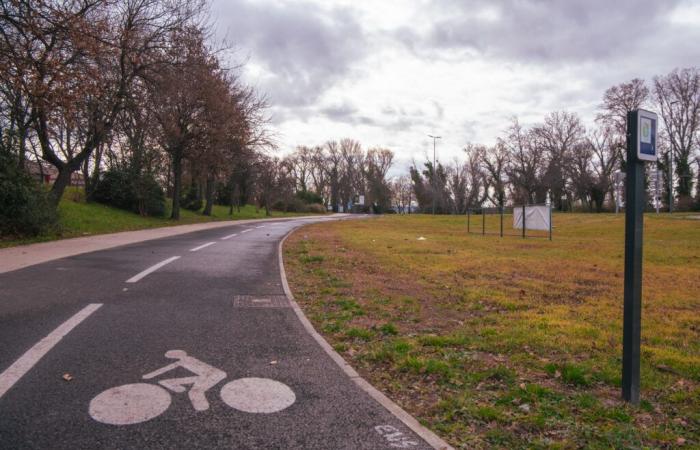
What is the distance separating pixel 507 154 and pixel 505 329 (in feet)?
260

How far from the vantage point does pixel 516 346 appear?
577 cm

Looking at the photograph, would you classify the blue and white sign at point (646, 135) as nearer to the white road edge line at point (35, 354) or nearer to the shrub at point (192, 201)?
the white road edge line at point (35, 354)

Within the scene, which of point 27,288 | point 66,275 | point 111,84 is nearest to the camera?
point 27,288

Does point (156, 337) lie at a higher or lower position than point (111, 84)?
lower

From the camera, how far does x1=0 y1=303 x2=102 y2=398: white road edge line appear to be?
13.7ft

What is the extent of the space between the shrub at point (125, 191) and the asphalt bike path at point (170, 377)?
25.2m

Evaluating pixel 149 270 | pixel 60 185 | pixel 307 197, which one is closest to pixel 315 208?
pixel 307 197

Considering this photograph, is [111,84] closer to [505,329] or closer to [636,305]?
[505,329]

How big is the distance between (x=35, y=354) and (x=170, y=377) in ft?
4.91

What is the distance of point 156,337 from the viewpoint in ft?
18.6

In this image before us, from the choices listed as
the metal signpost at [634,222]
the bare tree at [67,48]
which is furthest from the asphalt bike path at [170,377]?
the bare tree at [67,48]

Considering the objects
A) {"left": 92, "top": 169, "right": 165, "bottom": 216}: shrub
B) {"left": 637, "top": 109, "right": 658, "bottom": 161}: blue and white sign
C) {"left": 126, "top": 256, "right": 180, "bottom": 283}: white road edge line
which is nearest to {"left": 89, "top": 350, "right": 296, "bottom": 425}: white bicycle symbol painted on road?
{"left": 637, "top": 109, "right": 658, "bottom": 161}: blue and white sign

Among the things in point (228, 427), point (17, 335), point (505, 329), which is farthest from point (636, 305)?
point (17, 335)

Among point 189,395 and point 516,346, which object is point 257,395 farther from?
point 516,346
